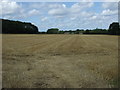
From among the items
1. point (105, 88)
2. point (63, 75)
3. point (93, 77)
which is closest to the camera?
point (105, 88)

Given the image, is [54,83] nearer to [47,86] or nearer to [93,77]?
[47,86]

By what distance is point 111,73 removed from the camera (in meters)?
7.23

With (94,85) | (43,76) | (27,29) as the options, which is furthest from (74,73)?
(27,29)

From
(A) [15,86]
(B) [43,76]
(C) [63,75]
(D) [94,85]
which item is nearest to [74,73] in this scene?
(C) [63,75]

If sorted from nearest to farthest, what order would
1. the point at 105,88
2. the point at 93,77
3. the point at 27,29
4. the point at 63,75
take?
the point at 105,88 → the point at 93,77 → the point at 63,75 → the point at 27,29

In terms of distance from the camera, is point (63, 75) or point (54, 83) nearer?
point (54, 83)

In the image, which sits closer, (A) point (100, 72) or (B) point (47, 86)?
(B) point (47, 86)

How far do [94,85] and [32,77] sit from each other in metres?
2.08

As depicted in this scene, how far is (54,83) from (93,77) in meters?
1.39

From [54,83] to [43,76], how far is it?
99cm

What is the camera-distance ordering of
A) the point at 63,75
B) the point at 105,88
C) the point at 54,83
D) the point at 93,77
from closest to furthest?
the point at 105,88, the point at 54,83, the point at 93,77, the point at 63,75

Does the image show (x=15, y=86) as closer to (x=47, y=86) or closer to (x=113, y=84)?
(x=47, y=86)

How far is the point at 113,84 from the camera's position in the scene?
5.92 m

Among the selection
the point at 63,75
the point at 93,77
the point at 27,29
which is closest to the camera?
the point at 93,77
